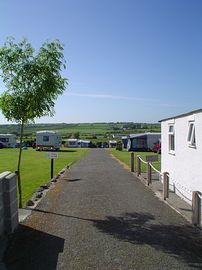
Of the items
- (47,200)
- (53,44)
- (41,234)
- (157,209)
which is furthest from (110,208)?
(53,44)

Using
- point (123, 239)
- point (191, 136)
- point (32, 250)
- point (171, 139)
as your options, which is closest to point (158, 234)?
point (123, 239)

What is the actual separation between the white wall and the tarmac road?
3.62ft

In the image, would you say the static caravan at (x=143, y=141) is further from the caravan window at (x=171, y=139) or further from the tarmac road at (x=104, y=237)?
the tarmac road at (x=104, y=237)

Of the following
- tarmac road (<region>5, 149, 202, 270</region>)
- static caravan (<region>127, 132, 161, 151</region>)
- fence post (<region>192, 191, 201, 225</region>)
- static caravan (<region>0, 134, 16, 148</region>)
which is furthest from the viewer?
static caravan (<region>0, 134, 16, 148</region>)

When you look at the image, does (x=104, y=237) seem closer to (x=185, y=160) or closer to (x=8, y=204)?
(x=8, y=204)

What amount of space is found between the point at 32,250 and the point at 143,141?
53.3 metres

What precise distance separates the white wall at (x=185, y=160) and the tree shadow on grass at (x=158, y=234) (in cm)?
221

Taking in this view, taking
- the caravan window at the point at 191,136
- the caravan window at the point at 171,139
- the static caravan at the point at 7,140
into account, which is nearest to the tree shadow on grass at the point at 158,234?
the caravan window at the point at 191,136

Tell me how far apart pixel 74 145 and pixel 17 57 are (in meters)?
70.1

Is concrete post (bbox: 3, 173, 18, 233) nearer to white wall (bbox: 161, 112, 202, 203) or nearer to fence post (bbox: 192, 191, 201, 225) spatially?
fence post (bbox: 192, 191, 201, 225)

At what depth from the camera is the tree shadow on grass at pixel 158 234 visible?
255 inches

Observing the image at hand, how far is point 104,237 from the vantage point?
24.3 feet

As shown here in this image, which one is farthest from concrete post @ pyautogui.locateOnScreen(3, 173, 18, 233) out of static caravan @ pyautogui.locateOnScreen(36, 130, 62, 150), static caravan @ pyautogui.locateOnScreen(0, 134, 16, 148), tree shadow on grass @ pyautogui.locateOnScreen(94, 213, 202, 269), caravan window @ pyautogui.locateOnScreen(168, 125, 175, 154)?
static caravan @ pyautogui.locateOnScreen(0, 134, 16, 148)

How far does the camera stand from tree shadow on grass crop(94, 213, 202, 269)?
6469 mm
